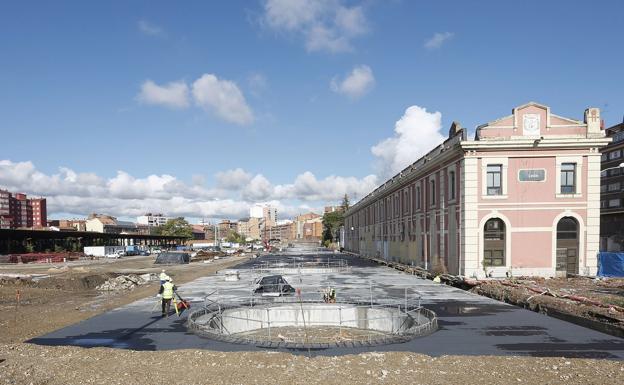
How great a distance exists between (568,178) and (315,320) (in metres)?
24.3

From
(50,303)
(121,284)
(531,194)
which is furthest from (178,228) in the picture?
(531,194)

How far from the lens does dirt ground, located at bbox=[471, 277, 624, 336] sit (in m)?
18.8

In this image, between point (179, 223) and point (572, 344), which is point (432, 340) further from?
point (179, 223)

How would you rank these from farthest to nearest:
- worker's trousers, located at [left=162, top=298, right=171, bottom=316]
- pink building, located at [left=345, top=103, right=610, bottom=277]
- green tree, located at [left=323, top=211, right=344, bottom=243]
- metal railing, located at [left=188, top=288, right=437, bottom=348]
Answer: green tree, located at [left=323, top=211, right=344, bottom=243]
pink building, located at [left=345, top=103, right=610, bottom=277]
worker's trousers, located at [left=162, top=298, right=171, bottom=316]
metal railing, located at [left=188, top=288, right=437, bottom=348]

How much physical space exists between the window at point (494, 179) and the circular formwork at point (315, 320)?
16280 millimetres

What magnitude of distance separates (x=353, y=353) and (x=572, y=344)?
723cm

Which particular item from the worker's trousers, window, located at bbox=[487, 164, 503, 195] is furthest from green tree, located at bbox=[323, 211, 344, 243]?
the worker's trousers

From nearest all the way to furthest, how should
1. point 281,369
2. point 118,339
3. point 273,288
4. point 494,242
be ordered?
point 281,369, point 118,339, point 273,288, point 494,242

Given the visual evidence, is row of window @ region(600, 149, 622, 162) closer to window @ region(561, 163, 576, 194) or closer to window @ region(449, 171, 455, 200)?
window @ region(561, 163, 576, 194)

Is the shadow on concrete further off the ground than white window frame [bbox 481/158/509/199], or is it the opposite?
white window frame [bbox 481/158/509/199]

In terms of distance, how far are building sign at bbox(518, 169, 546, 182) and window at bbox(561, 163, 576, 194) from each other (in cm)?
166

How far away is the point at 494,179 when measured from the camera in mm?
34344

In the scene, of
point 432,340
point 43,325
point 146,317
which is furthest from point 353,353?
point 43,325

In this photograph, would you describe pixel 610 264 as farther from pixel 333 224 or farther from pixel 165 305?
pixel 333 224
